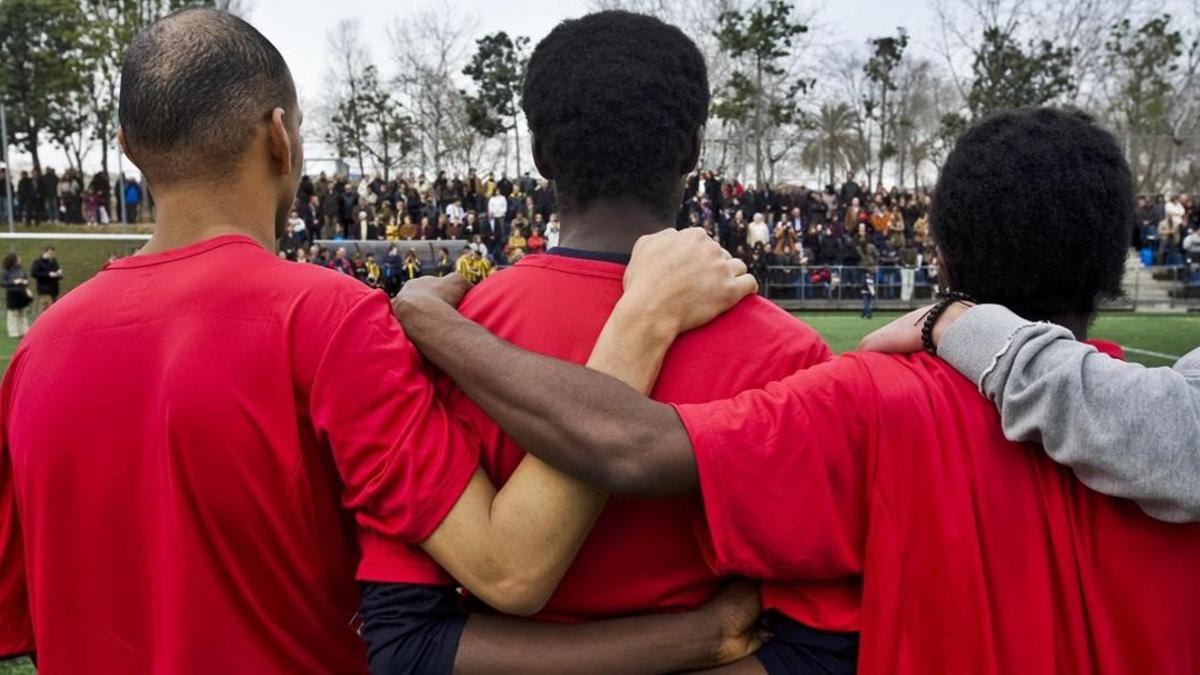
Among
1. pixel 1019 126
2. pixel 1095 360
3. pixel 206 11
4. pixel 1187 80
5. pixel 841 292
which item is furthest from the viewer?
pixel 1187 80

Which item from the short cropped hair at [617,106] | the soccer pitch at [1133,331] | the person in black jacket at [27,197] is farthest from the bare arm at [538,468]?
the person in black jacket at [27,197]

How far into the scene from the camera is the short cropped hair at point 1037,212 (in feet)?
6.30

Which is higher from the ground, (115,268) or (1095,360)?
(115,268)

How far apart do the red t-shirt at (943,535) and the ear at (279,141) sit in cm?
105

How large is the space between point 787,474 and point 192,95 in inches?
54.2

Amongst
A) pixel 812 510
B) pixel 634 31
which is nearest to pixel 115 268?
pixel 634 31

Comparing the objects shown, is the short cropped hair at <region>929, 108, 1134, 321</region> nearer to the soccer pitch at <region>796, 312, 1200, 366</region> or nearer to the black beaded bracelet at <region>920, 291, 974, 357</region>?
the black beaded bracelet at <region>920, 291, 974, 357</region>

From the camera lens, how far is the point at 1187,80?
49406 millimetres

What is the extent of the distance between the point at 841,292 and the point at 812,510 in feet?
92.1

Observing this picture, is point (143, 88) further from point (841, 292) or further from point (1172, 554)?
point (841, 292)

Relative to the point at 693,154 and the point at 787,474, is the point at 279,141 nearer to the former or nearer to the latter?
the point at 693,154

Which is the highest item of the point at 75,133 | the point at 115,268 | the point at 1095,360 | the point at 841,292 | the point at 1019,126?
the point at 75,133

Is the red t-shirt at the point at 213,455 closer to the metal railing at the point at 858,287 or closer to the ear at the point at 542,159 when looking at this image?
the ear at the point at 542,159

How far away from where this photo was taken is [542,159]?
2.07 metres
